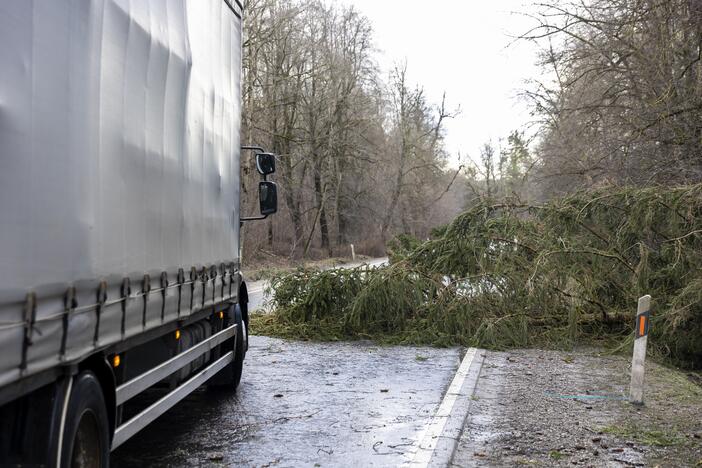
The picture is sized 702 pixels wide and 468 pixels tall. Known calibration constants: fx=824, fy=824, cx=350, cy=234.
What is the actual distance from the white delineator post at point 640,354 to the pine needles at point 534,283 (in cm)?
387

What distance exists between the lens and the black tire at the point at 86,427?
383 centimetres

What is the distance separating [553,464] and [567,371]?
4.61m

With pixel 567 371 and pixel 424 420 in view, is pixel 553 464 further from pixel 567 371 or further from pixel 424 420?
pixel 567 371

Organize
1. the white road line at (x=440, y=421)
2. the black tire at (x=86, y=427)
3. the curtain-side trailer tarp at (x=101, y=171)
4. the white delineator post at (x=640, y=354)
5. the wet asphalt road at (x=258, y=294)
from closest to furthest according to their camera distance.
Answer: the curtain-side trailer tarp at (x=101, y=171) < the black tire at (x=86, y=427) < the white road line at (x=440, y=421) < the white delineator post at (x=640, y=354) < the wet asphalt road at (x=258, y=294)

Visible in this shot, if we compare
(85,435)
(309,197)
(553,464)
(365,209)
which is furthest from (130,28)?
A: (365,209)

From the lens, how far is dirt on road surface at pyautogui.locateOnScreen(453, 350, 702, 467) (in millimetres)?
6328

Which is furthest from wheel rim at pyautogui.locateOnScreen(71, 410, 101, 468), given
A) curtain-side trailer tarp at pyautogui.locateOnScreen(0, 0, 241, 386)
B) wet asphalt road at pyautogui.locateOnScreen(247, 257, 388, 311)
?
wet asphalt road at pyautogui.locateOnScreen(247, 257, 388, 311)

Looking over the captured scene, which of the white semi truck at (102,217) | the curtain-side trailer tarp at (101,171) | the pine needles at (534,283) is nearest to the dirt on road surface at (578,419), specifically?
the pine needles at (534,283)

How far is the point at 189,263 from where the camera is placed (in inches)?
256

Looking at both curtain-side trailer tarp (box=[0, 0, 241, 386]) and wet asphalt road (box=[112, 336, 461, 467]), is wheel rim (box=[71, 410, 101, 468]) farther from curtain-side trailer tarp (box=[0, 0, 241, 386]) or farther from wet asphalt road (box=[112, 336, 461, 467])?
wet asphalt road (box=[112, 336, 461, 467])

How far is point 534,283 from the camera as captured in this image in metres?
13.1

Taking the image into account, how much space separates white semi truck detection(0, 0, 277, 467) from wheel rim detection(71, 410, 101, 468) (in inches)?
0.5

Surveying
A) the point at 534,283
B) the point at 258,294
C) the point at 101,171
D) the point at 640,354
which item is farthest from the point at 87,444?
the point at 258,294

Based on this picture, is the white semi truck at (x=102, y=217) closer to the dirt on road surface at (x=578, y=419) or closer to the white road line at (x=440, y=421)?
the white road line at (x=440, y=421)
